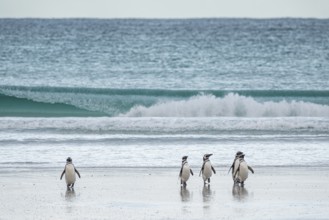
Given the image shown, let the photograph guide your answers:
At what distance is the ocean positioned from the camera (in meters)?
19.7

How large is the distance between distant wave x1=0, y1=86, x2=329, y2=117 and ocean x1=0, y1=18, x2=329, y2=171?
53 millimetres

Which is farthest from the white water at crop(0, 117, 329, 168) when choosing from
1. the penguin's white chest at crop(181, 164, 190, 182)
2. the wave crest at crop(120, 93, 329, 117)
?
the wave crest at crop(120, 93, 329, 117)

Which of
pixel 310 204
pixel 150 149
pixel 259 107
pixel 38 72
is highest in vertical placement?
pixel 38 72

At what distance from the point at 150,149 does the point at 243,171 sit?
520 centimetres

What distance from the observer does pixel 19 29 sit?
67.9 metres

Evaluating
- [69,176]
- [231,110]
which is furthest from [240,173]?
[231,110]

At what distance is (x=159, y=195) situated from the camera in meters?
13.8

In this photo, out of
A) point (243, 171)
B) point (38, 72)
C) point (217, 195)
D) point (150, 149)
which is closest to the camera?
point (217, 195)

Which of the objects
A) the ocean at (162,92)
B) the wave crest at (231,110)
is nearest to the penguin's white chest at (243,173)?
the ocean at (162,92)

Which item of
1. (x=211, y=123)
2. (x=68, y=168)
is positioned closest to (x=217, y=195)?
(x=68, y=168)

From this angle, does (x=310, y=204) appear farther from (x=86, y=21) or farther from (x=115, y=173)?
(x=86, y=21)

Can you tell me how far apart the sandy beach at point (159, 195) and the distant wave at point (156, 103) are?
12.0 meters

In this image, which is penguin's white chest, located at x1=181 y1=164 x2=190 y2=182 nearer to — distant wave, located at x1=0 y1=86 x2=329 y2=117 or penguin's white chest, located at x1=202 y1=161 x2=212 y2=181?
penguin's white chest, located at x1=202 y1=161 x2=212 y2=181

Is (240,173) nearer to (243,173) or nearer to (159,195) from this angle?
(243,173)
